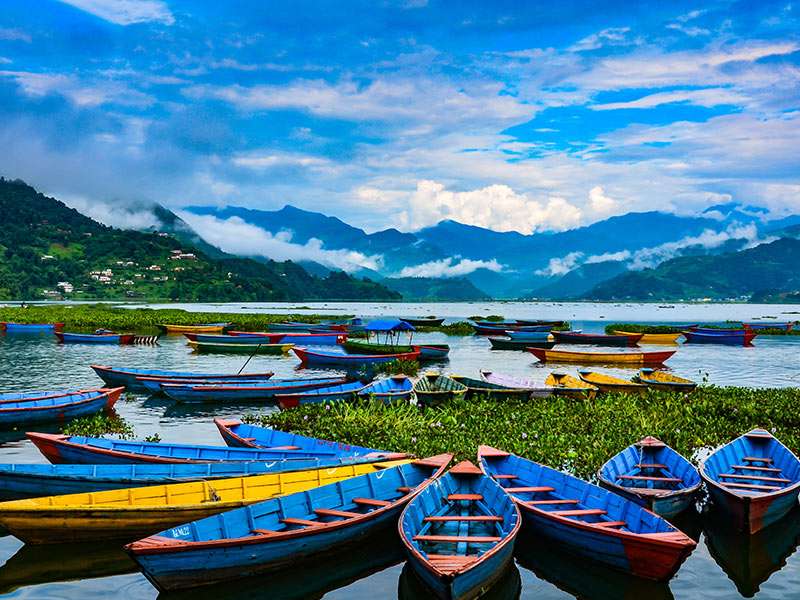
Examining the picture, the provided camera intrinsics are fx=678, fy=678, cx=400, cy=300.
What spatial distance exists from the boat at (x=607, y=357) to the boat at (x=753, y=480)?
37120 mm

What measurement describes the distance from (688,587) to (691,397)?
61.2ft

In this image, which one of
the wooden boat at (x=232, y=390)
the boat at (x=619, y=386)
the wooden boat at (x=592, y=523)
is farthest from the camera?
the wooden boat at (x=232, y=390)

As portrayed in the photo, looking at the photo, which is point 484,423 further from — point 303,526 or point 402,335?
point 402,335

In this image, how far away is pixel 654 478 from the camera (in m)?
17.0

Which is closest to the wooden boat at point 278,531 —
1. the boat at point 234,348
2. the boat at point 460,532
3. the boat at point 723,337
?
the boat at point 460,532

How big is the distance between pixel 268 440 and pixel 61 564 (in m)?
7.53

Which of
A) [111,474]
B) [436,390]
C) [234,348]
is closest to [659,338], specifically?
[234,348]

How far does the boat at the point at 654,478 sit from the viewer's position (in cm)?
1523

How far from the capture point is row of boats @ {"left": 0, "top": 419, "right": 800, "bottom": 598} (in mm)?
12141

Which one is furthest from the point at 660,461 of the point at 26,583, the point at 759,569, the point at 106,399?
the point at 106,399

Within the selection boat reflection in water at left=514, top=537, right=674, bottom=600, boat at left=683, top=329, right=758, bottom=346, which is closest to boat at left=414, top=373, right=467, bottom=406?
boat reflection in water at left=514, top=537, right=674, bottom=600

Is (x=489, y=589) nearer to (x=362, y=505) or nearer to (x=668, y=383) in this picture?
(x=362, y=505)

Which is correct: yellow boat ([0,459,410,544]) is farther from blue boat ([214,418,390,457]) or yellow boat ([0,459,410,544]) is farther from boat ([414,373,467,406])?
boat ([414,373,467,406])

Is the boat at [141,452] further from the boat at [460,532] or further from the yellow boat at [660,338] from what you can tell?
the yellow boat at [660,338]
